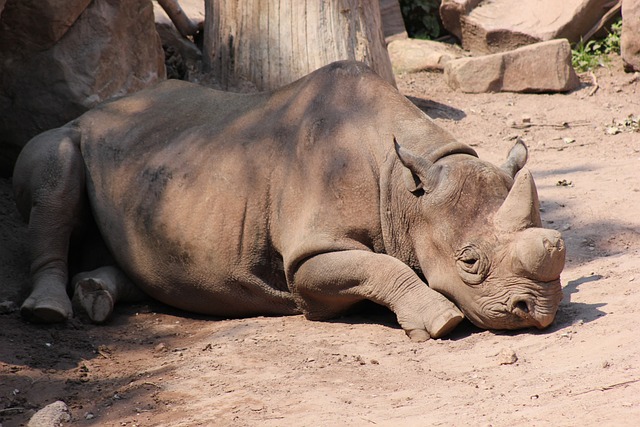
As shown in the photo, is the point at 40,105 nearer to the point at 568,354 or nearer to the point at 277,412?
the point at 277,412

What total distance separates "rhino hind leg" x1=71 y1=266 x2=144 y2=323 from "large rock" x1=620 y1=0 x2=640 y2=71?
7148mm

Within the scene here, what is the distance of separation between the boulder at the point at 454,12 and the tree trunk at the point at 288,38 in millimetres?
3665

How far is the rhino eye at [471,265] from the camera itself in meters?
5.30

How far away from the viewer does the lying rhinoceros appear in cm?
534

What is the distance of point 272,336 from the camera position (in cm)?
568

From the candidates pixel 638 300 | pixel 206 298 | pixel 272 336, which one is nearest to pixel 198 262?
pixel 206 298

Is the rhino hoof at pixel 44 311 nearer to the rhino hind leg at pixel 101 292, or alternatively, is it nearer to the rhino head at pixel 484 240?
the rhino hind leg at pixel 101 292

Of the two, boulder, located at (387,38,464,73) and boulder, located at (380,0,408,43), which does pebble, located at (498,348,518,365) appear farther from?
boulder, located at (380,0,408,43)

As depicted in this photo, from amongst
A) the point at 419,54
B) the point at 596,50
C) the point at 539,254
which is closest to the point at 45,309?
the point at 539,254

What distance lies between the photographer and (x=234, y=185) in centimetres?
625

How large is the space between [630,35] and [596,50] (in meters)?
0.89

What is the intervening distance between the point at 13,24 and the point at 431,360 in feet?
14.2

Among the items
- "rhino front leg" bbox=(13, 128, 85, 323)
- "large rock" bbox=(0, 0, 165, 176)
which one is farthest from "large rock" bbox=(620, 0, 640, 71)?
"rhino front leg" bbox=(13, 128, 85, 323)

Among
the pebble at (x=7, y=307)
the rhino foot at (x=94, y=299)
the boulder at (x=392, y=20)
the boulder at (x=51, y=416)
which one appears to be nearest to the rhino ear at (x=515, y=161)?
the rhino foot at (x=94, y=299)
